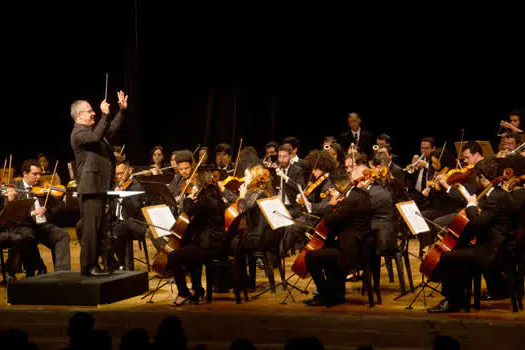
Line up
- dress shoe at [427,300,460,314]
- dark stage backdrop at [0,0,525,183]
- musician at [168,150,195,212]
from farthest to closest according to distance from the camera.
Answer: dark stage backdrop at [0,0,525,183] < musician at [168,150,195,212] < dress shoe at [427,300,460,314]

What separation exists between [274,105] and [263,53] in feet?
3.34

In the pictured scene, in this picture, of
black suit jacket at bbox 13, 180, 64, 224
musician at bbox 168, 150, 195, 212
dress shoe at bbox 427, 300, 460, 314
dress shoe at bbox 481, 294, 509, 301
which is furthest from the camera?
black suit jacket at bbox 13, 180, 64, 224

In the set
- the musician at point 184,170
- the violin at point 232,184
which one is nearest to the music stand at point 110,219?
the musician at point 184,170

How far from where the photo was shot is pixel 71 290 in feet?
18.9

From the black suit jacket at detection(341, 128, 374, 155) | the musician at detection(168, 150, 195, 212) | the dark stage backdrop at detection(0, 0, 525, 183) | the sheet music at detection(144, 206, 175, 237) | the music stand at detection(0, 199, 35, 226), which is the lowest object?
the sheet music at detection(144, 206, 175, 237)

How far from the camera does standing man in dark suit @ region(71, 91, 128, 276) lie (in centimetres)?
570

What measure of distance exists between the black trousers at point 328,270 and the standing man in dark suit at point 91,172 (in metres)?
1.78

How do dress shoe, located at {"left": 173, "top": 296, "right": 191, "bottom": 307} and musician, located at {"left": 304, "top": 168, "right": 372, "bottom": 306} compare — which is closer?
musician, located at {"left": 304, "top": 168, "right": 372, "bottom": 306}

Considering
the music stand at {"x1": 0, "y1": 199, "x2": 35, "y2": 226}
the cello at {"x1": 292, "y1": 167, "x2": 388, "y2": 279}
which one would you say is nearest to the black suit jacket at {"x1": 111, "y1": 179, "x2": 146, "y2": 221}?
the music stand at {"x1": 0, "y1": 199, "x2": 35, "y2": 226}

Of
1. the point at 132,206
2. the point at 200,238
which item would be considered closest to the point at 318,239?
the point at 200,238

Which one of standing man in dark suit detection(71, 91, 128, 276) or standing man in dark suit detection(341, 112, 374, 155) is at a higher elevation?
standing man in dark suit detection(341, 112, 374, 155)

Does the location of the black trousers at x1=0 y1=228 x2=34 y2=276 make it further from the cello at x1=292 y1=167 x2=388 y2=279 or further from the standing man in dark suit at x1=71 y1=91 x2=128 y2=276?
the cello at x1=292 y1=167 x2=388 y2=279

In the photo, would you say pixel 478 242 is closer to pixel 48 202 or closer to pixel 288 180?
pixel 288 180

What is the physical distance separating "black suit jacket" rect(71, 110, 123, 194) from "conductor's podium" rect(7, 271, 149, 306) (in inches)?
30.0
